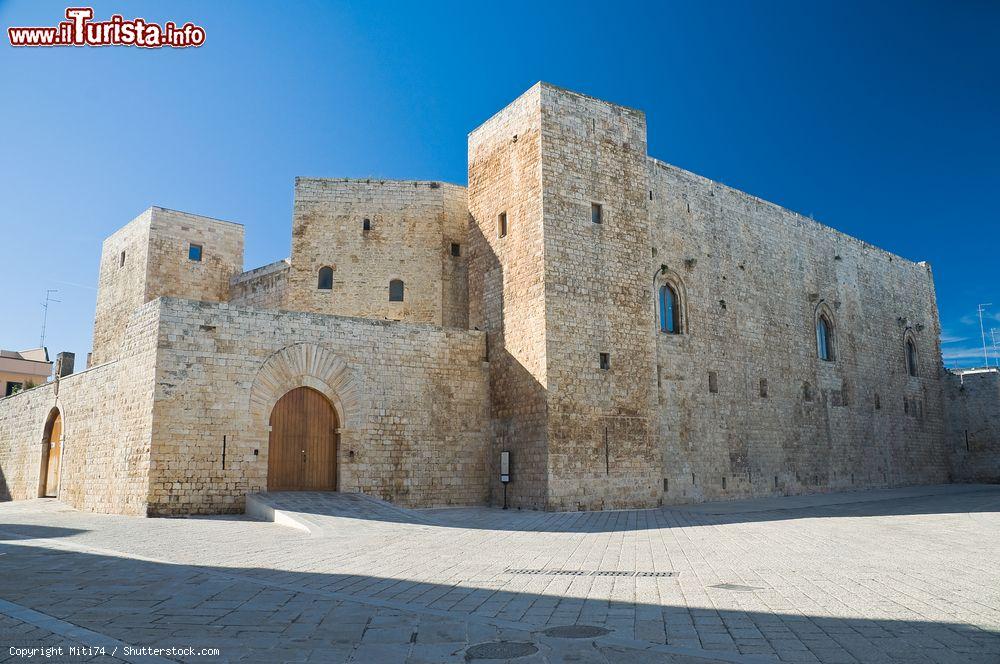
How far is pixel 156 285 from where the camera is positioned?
82.1 ft

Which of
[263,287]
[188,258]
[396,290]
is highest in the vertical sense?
[188,258]

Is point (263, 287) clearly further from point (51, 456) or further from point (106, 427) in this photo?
point (106, 427)

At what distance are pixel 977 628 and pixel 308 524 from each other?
30.9 ft

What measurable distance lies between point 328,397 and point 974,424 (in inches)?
1074

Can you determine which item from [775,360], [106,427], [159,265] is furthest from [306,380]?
[775,360]

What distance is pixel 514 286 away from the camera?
18109mm

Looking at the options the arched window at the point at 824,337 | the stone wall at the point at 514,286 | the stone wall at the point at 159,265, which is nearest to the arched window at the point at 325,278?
the stone wall at the point at 514,286

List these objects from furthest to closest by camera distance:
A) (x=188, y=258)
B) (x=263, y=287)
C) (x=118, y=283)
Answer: (x=118, y=283) < (x=188, y=258) < (x=263, y=287)

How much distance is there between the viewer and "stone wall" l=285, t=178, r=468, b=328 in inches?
850

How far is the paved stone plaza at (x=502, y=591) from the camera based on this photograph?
471 cm

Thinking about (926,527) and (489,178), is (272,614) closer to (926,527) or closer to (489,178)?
(926,527)

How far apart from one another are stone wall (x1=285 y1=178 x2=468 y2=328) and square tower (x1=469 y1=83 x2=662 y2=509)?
2871 mm

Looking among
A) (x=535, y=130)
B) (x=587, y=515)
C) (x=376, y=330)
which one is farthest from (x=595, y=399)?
(x=535, y=130)

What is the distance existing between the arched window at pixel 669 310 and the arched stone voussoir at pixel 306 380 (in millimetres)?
8715
